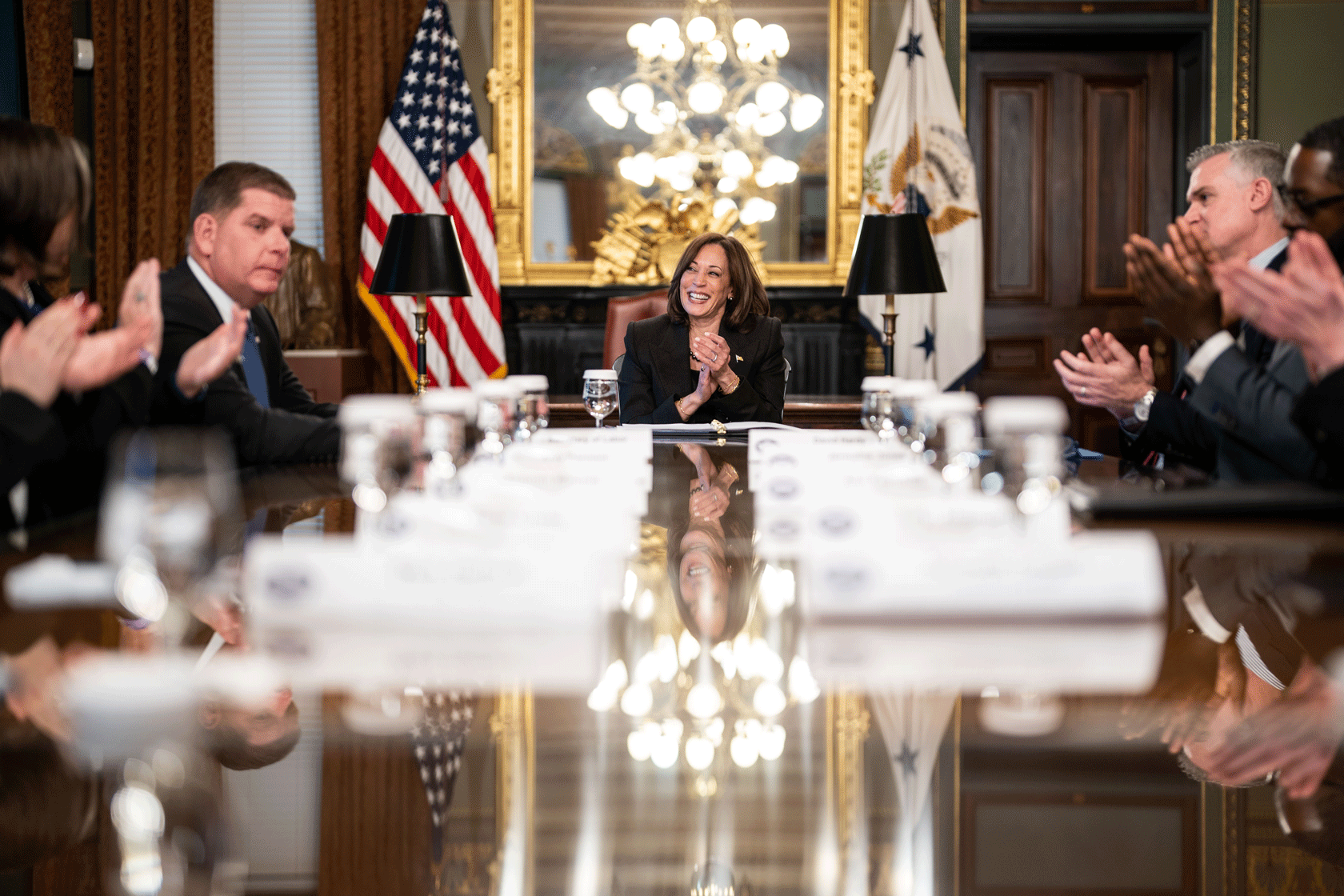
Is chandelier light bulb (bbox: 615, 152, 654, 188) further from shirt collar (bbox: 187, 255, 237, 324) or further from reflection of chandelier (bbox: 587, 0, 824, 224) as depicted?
shirt collar (bbox: 187, 255, 237, 324)

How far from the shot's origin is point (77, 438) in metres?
1.77

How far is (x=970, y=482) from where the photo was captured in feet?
4.85

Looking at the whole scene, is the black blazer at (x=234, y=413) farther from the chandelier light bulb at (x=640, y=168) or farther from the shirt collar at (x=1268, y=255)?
the chandelier light bulb at (x=640, y=168)

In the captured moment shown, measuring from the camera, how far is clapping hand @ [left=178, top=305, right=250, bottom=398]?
6.63 feet

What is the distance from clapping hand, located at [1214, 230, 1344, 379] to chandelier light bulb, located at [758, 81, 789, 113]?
4598 mm

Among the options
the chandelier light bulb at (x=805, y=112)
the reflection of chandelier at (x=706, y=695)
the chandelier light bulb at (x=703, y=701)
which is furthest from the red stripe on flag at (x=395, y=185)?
the chandelier light bulb at (x=703, y=701)

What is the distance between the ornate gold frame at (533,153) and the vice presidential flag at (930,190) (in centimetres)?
18

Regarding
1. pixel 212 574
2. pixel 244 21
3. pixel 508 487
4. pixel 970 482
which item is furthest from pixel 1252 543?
pixel 244 21

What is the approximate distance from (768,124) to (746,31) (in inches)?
18.2

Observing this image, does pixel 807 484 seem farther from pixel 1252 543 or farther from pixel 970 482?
pixel 1252 543

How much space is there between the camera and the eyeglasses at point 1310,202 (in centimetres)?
184

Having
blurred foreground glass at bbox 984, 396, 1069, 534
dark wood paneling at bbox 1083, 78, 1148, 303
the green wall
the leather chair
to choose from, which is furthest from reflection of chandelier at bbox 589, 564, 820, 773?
the green wall

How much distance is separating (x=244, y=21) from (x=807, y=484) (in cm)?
563

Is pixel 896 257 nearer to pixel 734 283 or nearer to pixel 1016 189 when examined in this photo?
pixel 734 283
